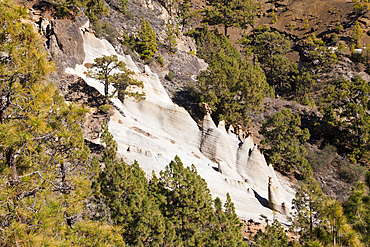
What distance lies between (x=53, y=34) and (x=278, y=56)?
55.3m

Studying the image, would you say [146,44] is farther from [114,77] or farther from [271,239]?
[271,239]

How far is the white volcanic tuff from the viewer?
23469 millimetres

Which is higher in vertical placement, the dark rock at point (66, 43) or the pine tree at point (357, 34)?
the pine tree at point (357, 34)

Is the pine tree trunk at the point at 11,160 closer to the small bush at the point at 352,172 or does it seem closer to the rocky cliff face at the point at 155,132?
the rocky cliff face at the point at 155,132

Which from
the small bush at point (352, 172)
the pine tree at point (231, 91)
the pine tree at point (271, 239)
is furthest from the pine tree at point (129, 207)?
the small bush at point (352, 172)

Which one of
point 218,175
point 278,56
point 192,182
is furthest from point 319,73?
point 192,182

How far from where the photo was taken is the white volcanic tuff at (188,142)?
77.0ft

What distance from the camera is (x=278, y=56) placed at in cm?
6469

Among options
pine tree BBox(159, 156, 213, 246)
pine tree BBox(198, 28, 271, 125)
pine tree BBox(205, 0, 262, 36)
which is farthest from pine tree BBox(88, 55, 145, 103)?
pine tree BBox(205, 0, 262, 36)

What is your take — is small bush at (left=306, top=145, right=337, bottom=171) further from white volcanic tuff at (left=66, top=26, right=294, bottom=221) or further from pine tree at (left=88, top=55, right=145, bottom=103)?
pine tree at (left=88, top=55, right=145, bottom=103)

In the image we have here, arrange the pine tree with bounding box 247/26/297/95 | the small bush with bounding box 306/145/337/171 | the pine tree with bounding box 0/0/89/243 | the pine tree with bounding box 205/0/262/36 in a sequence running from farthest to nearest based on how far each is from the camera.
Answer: the pine tree with bounding box 205/0/262/36 → the pine tree with bounding box 247/26/297/95 → the small bush with bounding box 306/145/337/171 → the pine tree with bounding box 0/0/89/243

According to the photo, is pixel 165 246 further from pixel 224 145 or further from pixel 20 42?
pixel 224 145

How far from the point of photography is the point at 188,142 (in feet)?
93.6

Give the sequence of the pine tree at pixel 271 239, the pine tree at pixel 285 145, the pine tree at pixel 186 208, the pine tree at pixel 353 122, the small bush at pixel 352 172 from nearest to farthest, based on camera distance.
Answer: the pine tree at pixel 271 239 → the pine tree at pixel 186 208 → the pine tree at pixel 285 145 → the small bush at pixel 352 172 → the pine tree at pixel 353 122
